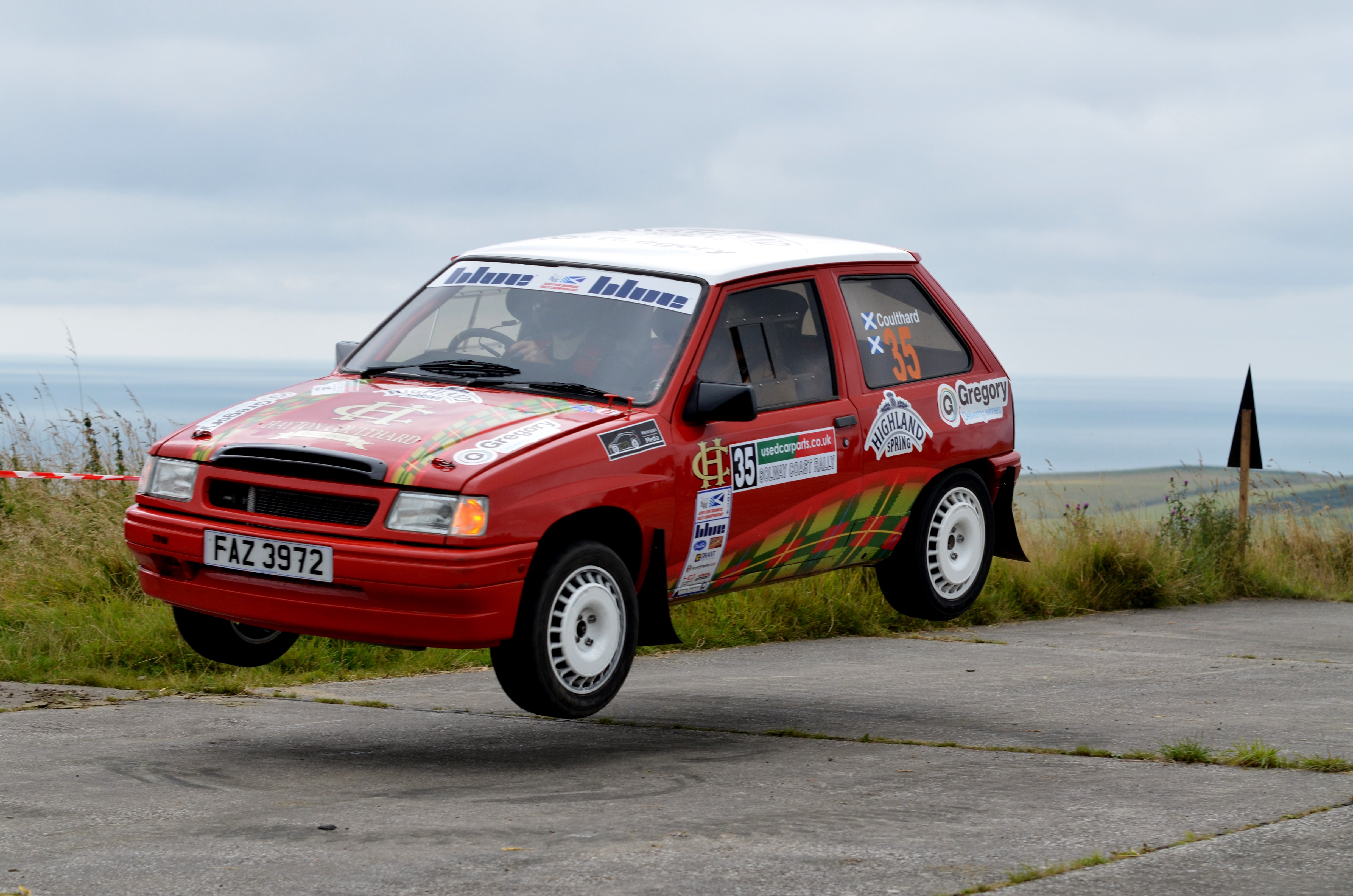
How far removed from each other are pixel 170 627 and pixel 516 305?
11.9ft

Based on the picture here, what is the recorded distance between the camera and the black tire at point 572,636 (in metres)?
5.50

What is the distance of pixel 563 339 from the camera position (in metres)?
6.46

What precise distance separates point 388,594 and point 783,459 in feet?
6.66

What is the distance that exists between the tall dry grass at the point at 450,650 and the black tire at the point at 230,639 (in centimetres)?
160

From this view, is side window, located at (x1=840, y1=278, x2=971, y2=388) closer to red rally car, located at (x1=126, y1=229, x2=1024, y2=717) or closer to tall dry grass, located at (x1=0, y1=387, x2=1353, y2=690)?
A: red rally car, located at (x1=126, y1=229, x2=1024, y2=717)

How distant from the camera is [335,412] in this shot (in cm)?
580

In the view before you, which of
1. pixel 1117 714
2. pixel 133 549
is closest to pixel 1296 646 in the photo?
pixel 1117 714

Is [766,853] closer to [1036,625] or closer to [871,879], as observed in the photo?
[871,879]

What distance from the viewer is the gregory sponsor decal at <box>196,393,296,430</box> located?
5961 millimetres

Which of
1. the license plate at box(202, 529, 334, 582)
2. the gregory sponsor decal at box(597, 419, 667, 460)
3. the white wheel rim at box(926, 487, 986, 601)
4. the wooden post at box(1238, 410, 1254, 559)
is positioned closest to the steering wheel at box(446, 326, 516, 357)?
the gregory sponsor decal at box(597, 419, 667, 460)

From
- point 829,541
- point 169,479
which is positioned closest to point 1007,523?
point 829,541

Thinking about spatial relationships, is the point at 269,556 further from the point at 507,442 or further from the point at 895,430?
the point at 895,430

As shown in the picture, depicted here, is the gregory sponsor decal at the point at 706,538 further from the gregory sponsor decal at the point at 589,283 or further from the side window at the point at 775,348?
the gregory sponsor decal at the point at 589,283

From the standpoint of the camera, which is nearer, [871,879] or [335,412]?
[871,879]
